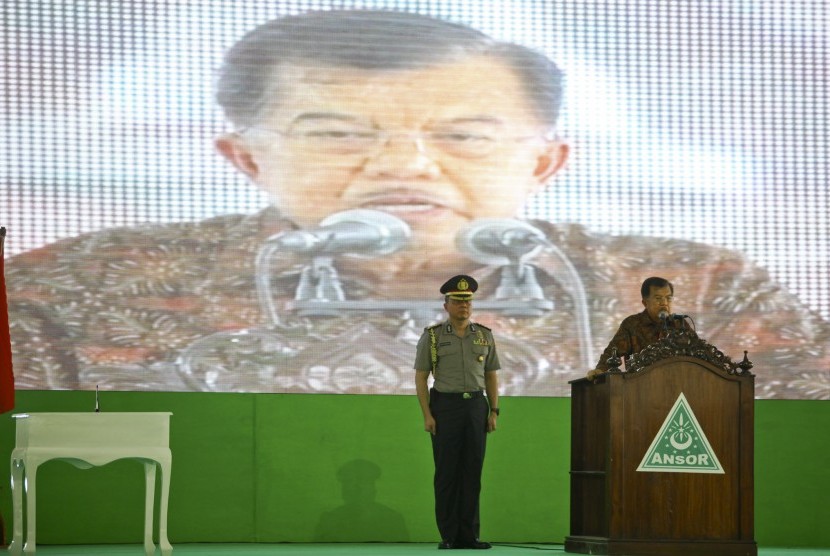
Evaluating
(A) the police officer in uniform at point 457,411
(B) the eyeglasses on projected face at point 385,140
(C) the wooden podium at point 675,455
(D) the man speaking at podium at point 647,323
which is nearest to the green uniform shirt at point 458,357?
(A) the police officer in uniform at point 457,411

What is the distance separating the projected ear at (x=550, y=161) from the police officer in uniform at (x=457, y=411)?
43.7 inches

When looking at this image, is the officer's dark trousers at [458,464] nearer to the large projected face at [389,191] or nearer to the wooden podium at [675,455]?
the wooden podium at [675,455]

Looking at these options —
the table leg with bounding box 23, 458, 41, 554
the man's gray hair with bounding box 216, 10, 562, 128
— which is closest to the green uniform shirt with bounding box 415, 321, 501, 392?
the man's gray hair with bounding box 216, 10, 562, 128

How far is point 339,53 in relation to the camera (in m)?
7.18

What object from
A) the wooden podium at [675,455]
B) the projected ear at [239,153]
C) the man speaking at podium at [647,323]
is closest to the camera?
the wooden podium at [675,455]

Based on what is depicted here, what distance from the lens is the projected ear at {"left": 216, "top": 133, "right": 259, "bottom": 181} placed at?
7.07 metres

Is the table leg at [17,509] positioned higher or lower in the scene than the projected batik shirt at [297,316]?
lower

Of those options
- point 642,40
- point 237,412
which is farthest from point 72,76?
point 642,40

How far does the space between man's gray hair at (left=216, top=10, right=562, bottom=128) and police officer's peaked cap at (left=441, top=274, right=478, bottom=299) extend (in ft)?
4.29

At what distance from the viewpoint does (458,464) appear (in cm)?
643

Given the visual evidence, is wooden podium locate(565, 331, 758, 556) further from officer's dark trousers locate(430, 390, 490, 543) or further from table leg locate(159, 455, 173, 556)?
table leg locate(159, 455, 173, 556)

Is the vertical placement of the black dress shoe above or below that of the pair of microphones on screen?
below

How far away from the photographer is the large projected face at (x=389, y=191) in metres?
6.94

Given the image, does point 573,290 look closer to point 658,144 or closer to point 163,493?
point 658,144
